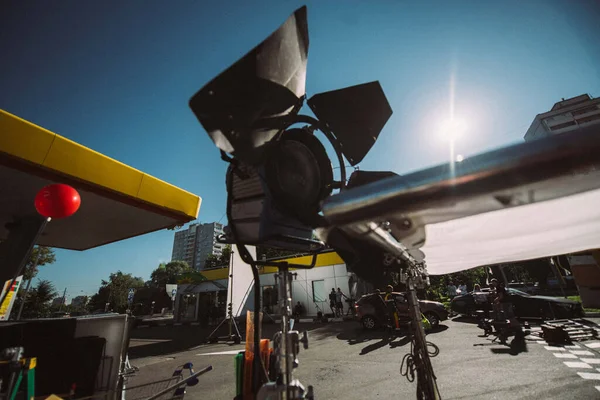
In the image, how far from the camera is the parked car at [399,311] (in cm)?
1045

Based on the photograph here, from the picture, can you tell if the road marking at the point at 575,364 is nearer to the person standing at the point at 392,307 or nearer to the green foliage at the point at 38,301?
the person standing at the point at 392,307

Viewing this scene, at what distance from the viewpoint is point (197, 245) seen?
119125 millimetres

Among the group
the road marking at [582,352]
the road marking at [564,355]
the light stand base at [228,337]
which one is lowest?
the road marking at [564,355]

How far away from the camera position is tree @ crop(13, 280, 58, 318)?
18.6 metres

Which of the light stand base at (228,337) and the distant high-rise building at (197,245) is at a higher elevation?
the distant high-rise building at (197,245)

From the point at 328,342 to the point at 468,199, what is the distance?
9.83 metres

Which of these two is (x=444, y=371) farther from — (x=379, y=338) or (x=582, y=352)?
(x=379, y=338)

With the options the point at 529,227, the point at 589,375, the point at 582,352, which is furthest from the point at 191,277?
the point at 529,227

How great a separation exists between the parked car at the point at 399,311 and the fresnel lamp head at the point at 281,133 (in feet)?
34.1

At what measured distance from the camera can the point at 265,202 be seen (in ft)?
4.03

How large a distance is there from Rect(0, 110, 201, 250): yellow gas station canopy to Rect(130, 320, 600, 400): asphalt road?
3659 millimetres

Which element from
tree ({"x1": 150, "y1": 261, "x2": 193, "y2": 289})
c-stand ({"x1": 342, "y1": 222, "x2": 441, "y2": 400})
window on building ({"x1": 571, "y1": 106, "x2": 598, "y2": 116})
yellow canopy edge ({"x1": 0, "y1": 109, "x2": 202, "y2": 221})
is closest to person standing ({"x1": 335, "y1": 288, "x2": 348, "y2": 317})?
yellow canopy edge ({"x1": 0, "y1": 109, "x2": 202, "y2": 221})

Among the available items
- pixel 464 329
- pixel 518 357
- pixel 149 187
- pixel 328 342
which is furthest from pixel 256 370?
pixel 464 329

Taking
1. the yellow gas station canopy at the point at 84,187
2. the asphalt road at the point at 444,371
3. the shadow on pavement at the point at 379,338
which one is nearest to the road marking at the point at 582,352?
the asphalt road at the point at 444,371
